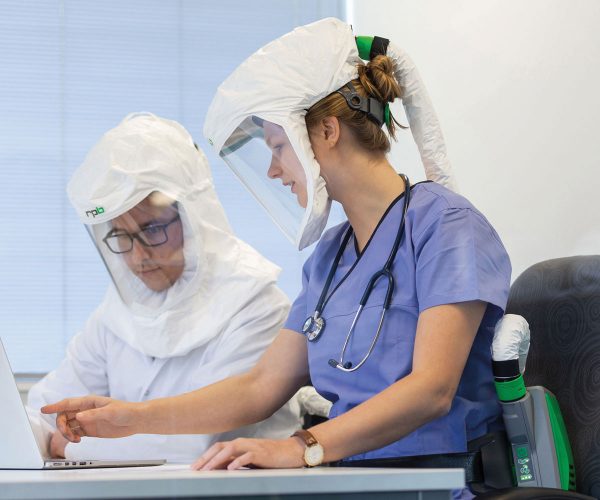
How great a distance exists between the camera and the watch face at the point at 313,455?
114 cm

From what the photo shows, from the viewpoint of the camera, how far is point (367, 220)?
1.52 metres

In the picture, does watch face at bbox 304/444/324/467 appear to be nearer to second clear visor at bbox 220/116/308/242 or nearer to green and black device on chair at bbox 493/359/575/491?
green and black device on chair at bbox 493/359/575/491

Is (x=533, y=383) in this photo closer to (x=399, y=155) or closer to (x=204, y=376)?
(x=399, y=155)

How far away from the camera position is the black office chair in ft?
4.46

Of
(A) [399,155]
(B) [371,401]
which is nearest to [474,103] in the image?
(A) [399,155]

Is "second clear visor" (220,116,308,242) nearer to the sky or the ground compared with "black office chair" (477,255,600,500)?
nearer to the sky

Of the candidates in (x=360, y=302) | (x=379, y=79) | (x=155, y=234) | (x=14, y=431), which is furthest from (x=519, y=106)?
(x=14, y=431)

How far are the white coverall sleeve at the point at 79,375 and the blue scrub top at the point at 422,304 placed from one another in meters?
0.77

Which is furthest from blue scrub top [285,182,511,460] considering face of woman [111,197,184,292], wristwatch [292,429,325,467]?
face of woman [111,197,184,292]

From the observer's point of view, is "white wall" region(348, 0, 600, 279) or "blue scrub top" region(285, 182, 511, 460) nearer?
"blue scrub top" region(285, 182, 511, 460)

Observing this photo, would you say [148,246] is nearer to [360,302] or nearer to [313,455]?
[360,302]

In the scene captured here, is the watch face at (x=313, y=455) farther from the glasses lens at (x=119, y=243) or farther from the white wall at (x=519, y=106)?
the glasses lens at (x=119, y=243)

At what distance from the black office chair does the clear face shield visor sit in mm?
776

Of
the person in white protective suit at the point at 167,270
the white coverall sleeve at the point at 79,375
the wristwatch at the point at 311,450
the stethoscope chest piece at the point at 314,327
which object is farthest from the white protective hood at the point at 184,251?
the wristwatch at the point at 311,450
